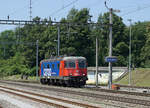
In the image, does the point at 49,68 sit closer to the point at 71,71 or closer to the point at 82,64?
the point at 71,71

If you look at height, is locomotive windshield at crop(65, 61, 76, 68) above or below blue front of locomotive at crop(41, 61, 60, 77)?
above

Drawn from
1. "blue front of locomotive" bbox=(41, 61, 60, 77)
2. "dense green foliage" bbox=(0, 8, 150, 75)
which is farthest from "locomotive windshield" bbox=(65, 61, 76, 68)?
"dense green foliage" bbox=(0, 8, 150, 75)

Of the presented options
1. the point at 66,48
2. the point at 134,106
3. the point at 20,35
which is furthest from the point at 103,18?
the point at 134,106

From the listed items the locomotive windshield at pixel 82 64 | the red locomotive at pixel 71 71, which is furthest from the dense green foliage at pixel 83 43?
the locomotive windshield at pixel 82 64

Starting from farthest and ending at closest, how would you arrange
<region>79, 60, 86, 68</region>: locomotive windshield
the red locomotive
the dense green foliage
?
the dense green foliage, <region>79, 60, 86, 68</region>: locomotive windshield, the red locomotive

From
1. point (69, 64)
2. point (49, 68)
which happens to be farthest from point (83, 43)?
point (69, 64)

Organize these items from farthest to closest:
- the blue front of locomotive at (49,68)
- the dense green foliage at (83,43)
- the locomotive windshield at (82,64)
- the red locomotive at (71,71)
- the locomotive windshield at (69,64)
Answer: the dense green foliage at (83,43)
the blue front of locomotive at (49,68)
the locomotive windshield at (82,64)
the locomotive windshield at (69,64)
the red locomotive at (71,71)

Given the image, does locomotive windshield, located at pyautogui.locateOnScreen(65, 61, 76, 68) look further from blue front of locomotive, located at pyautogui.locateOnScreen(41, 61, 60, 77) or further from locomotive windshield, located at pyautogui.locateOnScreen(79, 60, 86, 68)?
blue front of locomotive, located at pyautogui.locateOnScreen(41, 61, 60, 77)

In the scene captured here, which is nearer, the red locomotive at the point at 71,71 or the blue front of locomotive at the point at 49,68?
the red locomotive at the point at 71,71

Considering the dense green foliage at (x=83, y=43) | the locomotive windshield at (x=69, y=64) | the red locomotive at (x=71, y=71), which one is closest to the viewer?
the red locomotive at (x=71, y=71)

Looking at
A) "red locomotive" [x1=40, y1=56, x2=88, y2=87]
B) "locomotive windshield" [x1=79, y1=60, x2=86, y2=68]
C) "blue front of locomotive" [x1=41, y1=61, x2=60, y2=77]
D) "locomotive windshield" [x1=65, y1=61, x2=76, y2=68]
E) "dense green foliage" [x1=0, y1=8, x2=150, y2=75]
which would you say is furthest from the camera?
"dense green foliage" [x1=0, y1=8, x2=150, y2=75]

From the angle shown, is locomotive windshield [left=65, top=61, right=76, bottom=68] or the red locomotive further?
locomotive windshield [left=65, top=61, right=76, bottom=68]

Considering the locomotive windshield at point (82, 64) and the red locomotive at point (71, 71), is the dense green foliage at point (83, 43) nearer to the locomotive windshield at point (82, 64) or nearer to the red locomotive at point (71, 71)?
the red locomotive at point (71, 71)

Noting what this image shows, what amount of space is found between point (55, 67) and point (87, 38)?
163ft
